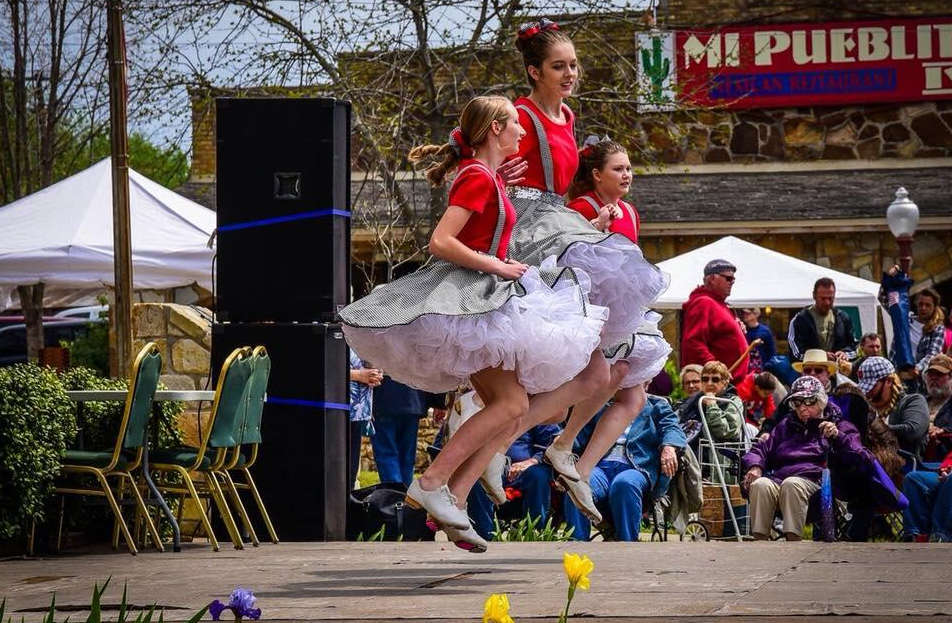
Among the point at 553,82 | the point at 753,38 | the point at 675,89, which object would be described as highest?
the point at 753,38

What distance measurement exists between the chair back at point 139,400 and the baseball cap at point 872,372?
6.21 m

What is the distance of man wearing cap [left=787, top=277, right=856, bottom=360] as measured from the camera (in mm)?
14039

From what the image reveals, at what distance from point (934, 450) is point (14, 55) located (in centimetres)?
1524

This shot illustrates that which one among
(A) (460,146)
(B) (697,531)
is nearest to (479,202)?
(A) (460,146)

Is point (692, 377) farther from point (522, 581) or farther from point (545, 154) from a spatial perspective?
point (522, 581)

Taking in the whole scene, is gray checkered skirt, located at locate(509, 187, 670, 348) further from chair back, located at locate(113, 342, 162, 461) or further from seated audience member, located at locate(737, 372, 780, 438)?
seated audience member, located at locate(737, 372, 780, 438)

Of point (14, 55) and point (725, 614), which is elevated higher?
point (14, 55)

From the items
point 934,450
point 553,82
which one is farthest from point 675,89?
point 553,82

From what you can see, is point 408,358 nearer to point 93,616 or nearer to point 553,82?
point 553,82

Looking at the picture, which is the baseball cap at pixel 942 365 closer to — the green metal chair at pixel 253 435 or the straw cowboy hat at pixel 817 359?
the straw cowboy hat at pixel 817 359

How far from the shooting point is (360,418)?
11156mm

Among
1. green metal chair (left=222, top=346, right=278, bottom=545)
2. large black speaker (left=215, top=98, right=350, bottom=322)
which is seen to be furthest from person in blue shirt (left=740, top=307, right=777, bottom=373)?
green metal chair (left=222, top=346, right=278, bottom=545)

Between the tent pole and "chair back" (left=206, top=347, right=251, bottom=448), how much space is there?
→ 2.36 meters

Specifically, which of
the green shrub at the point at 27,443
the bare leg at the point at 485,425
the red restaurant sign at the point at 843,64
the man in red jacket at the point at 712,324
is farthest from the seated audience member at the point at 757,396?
the red restaurant sign at the point at 843,64
